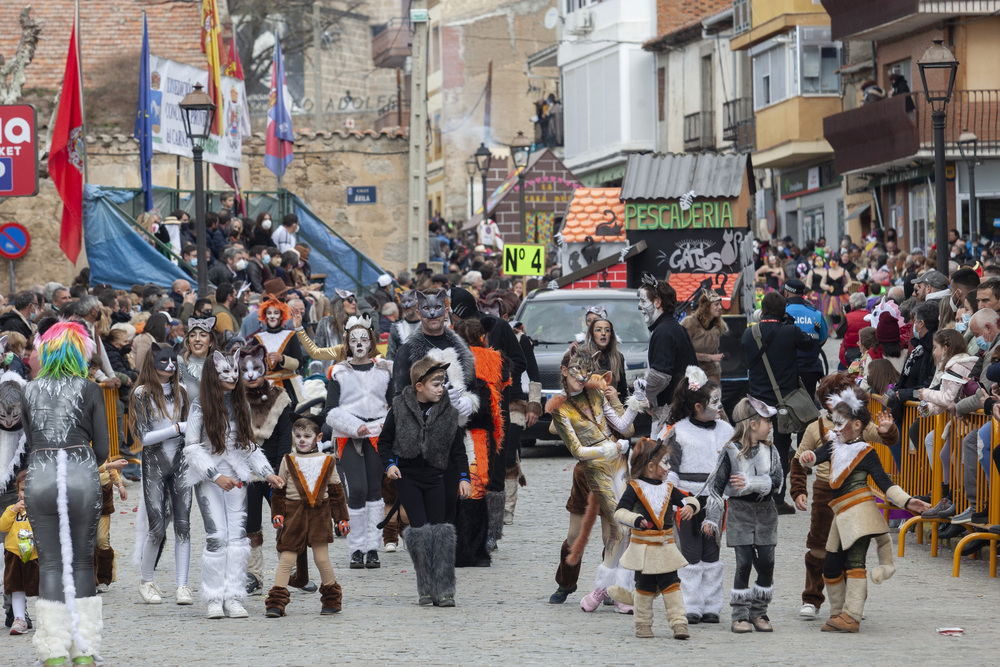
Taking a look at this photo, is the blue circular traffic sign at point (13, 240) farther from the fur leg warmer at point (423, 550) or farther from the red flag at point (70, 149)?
the fur leg warmer at point (423, 550)

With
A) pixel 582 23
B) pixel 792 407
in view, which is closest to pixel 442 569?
pixel 792 407

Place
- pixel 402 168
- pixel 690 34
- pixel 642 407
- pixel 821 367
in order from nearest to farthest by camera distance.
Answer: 1. pixel 642 407
2. pixel 821 367
3. pixel 402 168
4. pixel 690 34

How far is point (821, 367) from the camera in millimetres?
13898

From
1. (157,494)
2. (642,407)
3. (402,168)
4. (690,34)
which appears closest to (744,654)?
(642,407)

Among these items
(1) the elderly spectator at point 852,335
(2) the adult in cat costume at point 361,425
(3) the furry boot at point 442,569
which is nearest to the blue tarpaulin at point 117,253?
(1) the elderly spectator at point 852,335

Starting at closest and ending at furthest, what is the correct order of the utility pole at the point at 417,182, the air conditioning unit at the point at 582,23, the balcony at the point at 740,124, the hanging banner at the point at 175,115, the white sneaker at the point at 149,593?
the white sneaker at the point at 149,593 → the hanging banner at the point at 175,115 → the utility pole at the point at 417,182 → the balcony at the point at 740,124 → the air conditioning unit at the point at 582,23

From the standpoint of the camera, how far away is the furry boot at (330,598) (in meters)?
9.46

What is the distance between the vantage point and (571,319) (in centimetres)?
1873

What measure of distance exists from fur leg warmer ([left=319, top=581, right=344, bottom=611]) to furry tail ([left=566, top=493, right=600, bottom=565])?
139 centimetres

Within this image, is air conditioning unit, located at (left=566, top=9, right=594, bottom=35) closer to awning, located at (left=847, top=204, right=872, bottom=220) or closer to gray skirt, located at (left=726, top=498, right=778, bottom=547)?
awning, located at (left=847, top=204, right=872, bottom=220)

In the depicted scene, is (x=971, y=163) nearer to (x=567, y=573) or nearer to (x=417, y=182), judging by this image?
(x=417, y=182)

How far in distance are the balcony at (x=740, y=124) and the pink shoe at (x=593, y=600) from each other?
3573cm

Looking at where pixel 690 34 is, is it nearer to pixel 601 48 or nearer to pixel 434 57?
pixel 601 48

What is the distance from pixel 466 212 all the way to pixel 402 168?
34.0m
